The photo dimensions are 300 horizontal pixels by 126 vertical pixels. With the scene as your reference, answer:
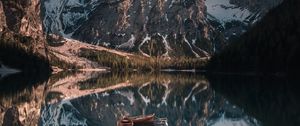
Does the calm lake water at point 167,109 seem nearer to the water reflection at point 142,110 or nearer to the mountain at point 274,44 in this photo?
the water reflection at point 142,110

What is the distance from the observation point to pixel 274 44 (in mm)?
169500

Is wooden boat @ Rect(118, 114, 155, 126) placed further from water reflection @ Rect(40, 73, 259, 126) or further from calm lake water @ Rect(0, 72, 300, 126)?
water reflection @ Rect(40, 73, 259, 126)

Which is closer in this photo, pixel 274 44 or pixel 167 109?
pixel 167 109

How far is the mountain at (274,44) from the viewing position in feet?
525

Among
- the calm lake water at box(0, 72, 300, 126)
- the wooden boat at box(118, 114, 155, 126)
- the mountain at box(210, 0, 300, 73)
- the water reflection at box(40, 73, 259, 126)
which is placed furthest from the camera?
the mountain at box(210, 0, 300, 73)

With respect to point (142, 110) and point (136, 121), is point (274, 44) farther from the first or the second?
point (136, 121)

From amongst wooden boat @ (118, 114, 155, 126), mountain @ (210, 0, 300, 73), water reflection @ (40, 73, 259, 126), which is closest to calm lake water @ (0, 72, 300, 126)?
water reflection @ (40, 73, 259, 126)

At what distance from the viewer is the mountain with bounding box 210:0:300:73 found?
160 m

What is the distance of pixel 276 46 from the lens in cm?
16838

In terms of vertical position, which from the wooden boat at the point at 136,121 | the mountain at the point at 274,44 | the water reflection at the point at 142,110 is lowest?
the water reflection at the point at 142,110

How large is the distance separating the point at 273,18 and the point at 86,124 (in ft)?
436

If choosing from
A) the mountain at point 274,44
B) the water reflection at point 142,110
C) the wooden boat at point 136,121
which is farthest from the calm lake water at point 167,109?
the mountain at point 274,44

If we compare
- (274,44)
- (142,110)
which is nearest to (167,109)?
(142,110)

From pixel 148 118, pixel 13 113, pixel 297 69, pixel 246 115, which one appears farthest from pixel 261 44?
pixel 148 118
